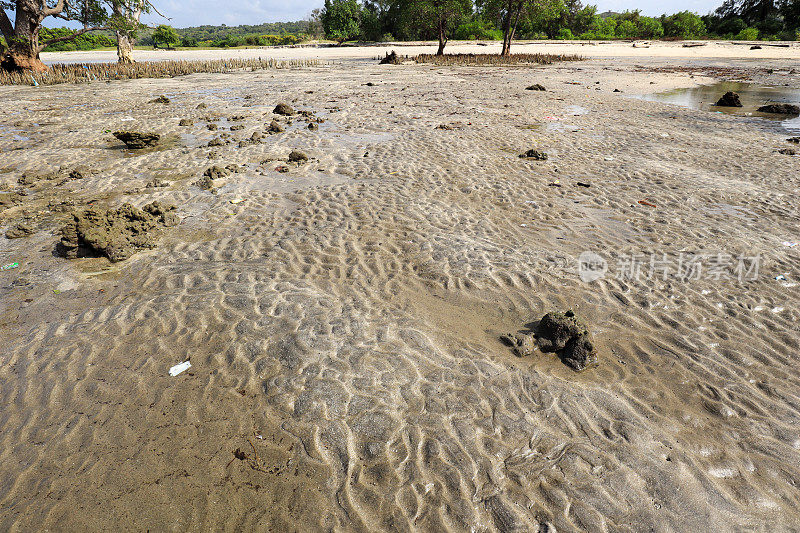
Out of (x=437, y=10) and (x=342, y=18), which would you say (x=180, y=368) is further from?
(x=342, y=18)

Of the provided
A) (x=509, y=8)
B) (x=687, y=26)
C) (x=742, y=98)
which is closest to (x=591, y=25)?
(x=687, y=26)

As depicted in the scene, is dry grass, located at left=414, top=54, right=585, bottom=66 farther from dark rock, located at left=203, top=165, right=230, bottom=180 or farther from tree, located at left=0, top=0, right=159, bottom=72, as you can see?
dark rock, located at left=203, top=165, right=230, bottom=180

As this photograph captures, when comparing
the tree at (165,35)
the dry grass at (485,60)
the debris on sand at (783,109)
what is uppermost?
the tree at (165,35)

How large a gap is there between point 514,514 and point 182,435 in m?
2.33

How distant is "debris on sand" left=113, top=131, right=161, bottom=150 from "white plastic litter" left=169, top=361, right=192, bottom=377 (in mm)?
8102

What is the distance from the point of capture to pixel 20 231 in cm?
565

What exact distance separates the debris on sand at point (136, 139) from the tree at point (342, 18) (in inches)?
2572

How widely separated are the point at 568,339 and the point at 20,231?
23.6 ft

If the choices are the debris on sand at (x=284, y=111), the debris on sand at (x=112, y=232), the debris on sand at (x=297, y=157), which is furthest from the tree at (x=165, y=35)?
the debris on sand at (x=112, y=232)

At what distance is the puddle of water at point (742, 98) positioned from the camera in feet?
41.5

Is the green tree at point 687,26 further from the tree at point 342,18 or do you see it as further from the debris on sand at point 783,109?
the debris on sand at point 783,109

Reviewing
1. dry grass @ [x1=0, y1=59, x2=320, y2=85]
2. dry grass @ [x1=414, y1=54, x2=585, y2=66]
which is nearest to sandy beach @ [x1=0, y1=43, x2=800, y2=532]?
dry grass @ [x1=0, y1=59, x2=320, y2=85]

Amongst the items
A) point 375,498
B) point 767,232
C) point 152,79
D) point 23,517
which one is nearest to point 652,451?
point 375,498

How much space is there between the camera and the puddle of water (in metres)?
12.6
